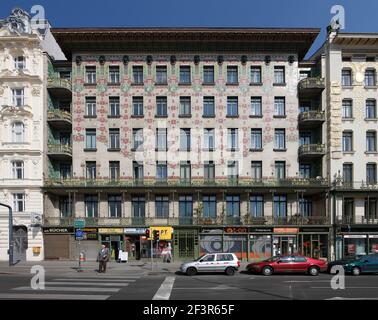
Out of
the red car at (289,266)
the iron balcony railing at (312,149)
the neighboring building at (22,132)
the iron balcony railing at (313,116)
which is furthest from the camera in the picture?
the iron balcony railing at (313,116)

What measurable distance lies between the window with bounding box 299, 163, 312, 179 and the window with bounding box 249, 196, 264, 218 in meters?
4.52

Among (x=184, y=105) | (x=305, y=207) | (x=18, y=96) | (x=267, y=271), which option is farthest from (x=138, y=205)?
(x=267, y=271)

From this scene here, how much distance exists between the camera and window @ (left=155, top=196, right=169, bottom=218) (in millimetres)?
38875

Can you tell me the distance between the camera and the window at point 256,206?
39000mm

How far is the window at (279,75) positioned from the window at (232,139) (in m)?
5.99

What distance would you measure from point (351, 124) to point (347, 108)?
4.94ft

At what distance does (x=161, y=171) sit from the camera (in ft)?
129

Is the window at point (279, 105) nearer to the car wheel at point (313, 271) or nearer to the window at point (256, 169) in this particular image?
the window at point (256, 169)

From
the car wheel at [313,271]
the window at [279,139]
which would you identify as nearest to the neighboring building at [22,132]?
the window at [279,139]

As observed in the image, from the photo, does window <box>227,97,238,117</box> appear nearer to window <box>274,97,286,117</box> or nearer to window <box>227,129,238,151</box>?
window <box>227,129,238,151</box>

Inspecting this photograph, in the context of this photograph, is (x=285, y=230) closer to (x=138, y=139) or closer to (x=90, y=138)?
(x=138, y=139)

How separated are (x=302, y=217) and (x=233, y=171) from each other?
23.8 feet

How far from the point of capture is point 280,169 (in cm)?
3950
